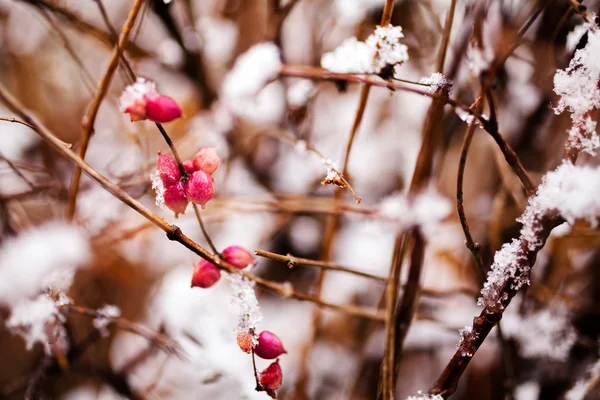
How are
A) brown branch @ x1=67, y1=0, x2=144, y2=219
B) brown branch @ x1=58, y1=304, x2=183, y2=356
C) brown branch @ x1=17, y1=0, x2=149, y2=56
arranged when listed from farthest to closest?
brown branch @ x1=17, y1=0, x2=149, y2=56 < brown branch @ x1=58, y1=304, x2=183, y2=356 < brown branch @ x1=67, y1=0, x2=144, y2=219

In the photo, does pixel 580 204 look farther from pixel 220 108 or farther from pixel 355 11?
pixel 220 108

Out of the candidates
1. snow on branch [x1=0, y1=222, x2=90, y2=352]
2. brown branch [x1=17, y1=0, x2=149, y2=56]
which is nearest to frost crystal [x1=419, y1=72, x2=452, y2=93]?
snow on branch [x1=0, y1=222, x2=90, y2=352]

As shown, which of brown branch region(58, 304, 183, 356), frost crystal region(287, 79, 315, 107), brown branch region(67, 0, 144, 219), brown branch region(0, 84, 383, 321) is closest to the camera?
brown branch region(0, 84, 383, 321)

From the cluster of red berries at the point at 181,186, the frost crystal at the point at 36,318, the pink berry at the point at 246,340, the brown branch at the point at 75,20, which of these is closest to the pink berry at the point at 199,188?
the cluster of red berries at the point at 181,186

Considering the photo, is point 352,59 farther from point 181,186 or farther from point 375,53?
point 181,186

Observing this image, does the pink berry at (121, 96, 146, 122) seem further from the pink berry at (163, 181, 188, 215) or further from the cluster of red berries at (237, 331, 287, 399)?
the cluster of red berries at (237, 331, 287, 399)

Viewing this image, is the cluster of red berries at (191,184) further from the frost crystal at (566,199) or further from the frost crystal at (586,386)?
the frost crystal at (586,386)

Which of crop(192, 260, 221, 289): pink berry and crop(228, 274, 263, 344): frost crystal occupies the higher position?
crop(192, 260, 221, 289): pink berry
